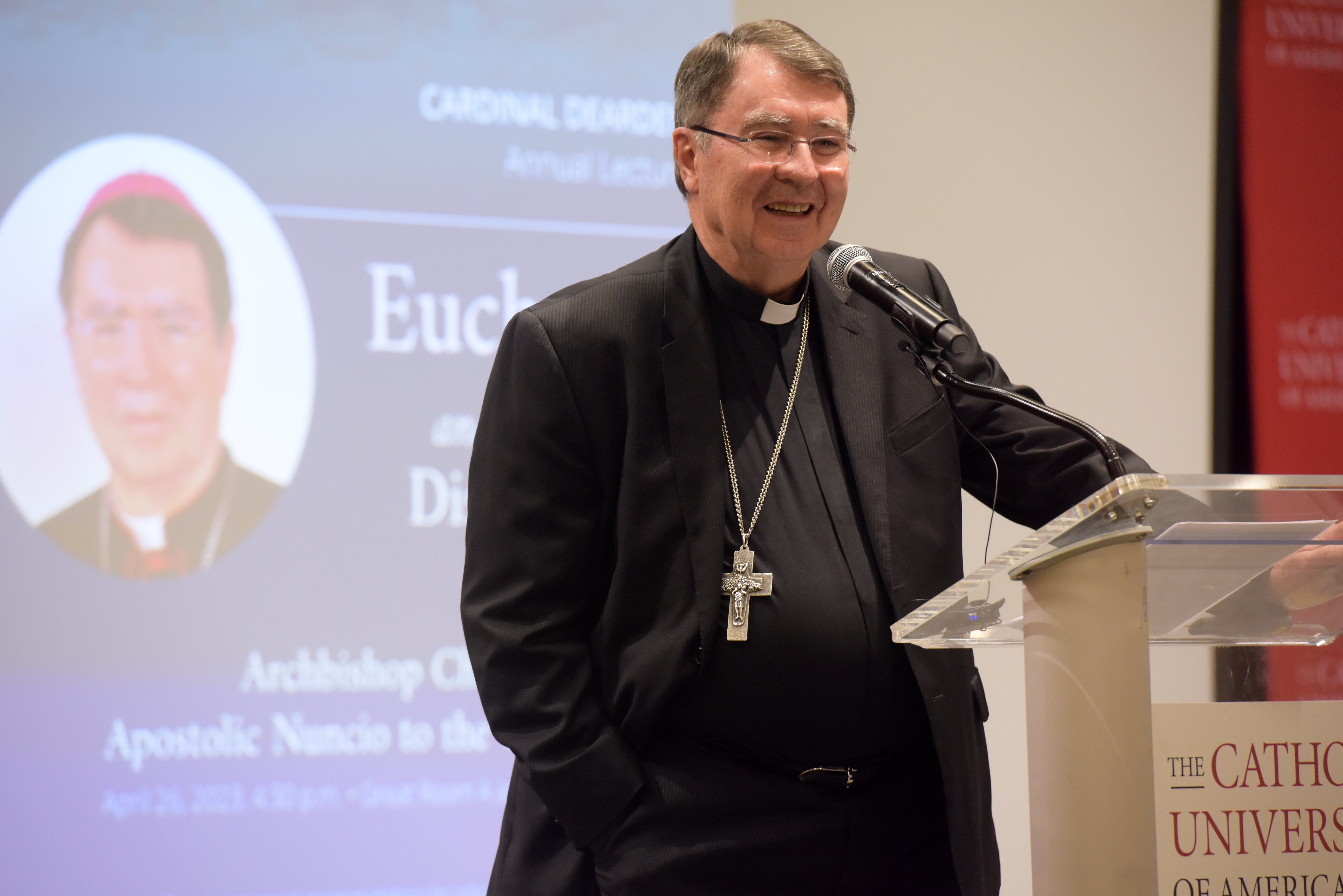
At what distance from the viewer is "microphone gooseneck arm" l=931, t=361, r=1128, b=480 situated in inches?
45.5

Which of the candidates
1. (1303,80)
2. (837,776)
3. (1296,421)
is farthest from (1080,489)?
(1303,80)

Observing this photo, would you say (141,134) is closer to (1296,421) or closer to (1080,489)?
(1080,489)

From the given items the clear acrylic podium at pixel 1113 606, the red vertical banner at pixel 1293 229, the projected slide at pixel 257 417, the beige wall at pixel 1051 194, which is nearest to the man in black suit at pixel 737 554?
the clear acrylic podium at pixel 1113 606

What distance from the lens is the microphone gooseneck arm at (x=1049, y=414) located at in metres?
1.16

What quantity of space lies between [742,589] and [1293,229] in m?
2.79

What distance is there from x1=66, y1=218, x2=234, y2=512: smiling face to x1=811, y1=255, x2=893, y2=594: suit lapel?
4.56ft

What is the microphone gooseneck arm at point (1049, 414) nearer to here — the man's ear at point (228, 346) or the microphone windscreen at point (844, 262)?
the microphone windscreen at point (844, 262)

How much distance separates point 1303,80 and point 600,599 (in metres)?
3.11

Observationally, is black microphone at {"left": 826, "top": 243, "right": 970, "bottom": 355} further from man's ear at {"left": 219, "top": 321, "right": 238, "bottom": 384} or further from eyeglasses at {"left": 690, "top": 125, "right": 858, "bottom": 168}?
man's ear at {"left": 219, "top": 321, "right": 238, "bottom": 384}

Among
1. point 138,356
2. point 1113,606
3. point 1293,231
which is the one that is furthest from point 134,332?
point 1293,231

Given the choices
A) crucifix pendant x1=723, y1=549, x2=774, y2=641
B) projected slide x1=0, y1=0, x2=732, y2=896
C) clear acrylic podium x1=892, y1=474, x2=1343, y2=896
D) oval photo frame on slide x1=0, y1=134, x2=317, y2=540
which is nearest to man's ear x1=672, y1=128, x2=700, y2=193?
crucifix pendant x1=723, y1=549, x2=774, y2=641

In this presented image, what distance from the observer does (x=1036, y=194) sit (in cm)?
337

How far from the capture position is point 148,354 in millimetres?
2449

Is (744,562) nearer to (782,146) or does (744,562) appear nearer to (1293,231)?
(782,146)
